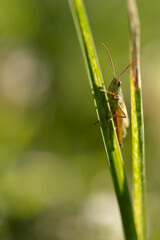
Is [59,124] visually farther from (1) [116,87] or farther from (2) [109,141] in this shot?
(2) [109,141]

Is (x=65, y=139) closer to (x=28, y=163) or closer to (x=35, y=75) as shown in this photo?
(x=28, y=163)

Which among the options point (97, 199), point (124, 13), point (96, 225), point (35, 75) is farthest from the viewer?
point (124, 13)

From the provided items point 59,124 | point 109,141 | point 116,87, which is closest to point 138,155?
point 109,141

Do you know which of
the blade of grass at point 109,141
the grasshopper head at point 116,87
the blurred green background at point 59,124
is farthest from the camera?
the blurred green background at point 59,124

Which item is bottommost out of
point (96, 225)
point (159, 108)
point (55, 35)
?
point (96, 225)

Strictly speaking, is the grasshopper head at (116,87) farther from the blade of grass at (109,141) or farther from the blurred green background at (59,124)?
the blurred green background at (59,124)

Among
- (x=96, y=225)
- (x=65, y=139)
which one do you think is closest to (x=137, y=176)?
(x=96, y=225)

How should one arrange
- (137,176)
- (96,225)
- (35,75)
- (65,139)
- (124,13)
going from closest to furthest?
(137,176), (96,225), (65,139), (35,75), (124,13)

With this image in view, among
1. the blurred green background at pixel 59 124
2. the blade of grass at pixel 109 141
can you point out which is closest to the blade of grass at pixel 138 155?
the blade of grass at pixel 109 141
